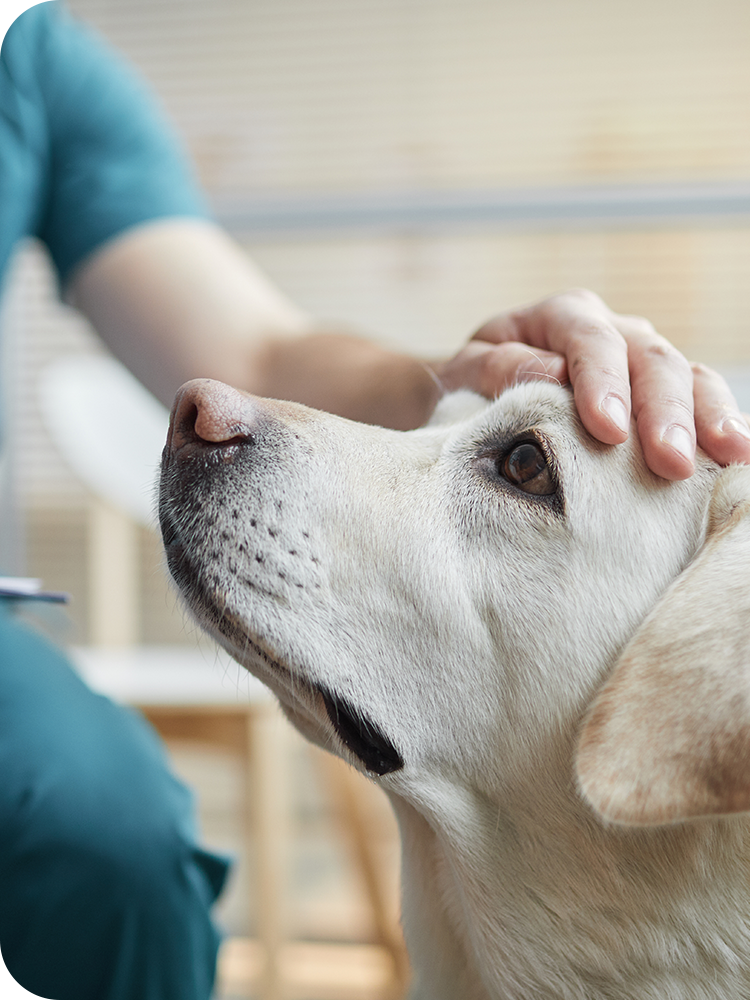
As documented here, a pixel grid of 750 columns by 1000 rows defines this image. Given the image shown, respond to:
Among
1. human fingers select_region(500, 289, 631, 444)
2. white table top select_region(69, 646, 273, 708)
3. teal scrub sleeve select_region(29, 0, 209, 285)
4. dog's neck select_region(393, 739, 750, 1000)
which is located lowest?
white table top select_region(69, 646, 273, 708)

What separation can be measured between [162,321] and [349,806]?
3.80 ft

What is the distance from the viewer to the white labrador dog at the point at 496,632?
80cm

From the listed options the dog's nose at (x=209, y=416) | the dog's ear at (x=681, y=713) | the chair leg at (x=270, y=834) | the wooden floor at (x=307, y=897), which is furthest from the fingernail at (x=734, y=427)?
the chair leg at (x=270, y=834)

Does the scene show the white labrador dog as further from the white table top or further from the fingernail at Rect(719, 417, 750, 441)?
the white table top

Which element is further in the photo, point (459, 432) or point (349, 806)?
point (349, 806)

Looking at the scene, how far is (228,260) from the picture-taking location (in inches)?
54.1

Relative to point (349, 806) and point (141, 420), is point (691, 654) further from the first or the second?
point (141, 420)

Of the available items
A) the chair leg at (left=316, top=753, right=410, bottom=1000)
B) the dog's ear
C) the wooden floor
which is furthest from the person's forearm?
the chair leg at (left=316, top=753, right=410, bottom=1000)

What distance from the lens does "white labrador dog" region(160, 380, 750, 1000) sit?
2.61 ft

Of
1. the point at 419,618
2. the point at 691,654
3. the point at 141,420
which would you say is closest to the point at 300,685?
the point at 419,618

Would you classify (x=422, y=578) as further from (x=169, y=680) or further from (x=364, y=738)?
(x=169, y=680)

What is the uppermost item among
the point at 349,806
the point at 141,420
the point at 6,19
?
the point at 6,19

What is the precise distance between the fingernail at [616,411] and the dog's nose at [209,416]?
1.00 ft

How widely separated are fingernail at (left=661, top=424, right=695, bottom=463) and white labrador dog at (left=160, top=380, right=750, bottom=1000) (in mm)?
43
